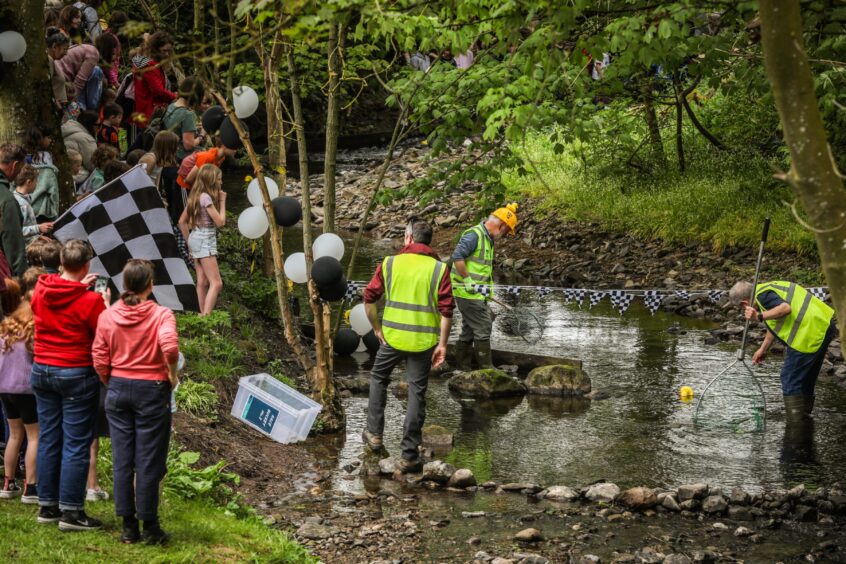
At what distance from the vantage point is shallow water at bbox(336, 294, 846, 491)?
848 cm

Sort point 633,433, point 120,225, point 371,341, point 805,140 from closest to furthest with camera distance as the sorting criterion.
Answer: point 805,140 → point 120,225 → point 633,433 → point 371,341

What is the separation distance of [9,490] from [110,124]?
6241mm

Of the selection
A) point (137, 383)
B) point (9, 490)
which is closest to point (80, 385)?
point (137, 383)

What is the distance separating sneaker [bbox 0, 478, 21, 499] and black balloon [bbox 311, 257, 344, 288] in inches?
131

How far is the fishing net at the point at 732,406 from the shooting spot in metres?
A: 9.88

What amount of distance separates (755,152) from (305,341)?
11714mm

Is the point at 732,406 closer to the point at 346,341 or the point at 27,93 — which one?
the point at 346,341

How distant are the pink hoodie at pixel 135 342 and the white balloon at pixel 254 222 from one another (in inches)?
170

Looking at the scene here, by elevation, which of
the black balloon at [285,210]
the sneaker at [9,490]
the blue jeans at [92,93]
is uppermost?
the blue jeans at [92,93]

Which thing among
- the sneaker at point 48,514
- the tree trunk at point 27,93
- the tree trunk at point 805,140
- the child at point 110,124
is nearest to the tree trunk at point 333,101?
the tree trunk at point 27,93

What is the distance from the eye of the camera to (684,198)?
65.2 ft

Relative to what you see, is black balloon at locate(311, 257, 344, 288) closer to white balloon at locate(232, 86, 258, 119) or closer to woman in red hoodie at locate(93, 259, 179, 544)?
white balloon at locate(232, 86, 258, 119)

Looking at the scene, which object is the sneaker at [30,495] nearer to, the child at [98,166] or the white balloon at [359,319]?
the child at [98,166]

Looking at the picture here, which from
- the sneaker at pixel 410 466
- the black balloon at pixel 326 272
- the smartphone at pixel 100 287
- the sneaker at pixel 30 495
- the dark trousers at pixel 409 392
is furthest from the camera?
the black balloon at pixel 326 272
